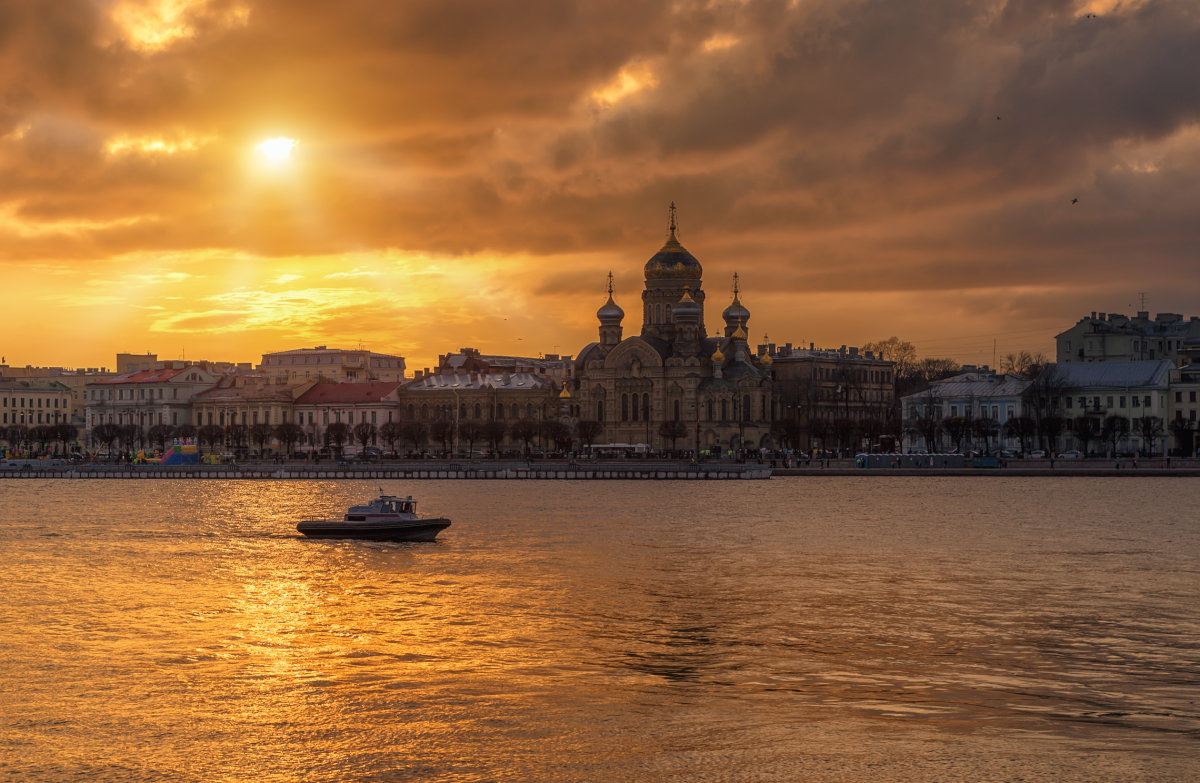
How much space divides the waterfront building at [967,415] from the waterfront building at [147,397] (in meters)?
62.4

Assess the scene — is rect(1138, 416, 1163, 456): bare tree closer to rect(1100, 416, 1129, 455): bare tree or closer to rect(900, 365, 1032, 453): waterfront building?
rect(1100, 416, 1129, 455): bare tree

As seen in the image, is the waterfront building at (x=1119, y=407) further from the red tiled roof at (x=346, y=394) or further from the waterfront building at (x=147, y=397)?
the waterfront building at (x=147, y=397)

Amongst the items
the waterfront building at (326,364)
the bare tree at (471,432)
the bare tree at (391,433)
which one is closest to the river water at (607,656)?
the bare tree at (471,432)

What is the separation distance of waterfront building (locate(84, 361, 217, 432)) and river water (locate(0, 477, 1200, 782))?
8719cm

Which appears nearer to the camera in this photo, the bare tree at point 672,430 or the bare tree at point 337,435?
the bare tree at point 672,430

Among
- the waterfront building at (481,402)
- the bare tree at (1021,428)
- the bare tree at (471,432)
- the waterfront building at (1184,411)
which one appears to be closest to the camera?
the waterfront building at (1184,411)

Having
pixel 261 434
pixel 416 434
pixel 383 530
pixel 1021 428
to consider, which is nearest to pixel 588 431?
pixel 416 434

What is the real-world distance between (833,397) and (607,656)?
111 m

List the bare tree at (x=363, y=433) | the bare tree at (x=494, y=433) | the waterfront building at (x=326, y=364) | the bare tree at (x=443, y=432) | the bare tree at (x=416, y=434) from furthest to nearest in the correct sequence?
the waterfront building at (x=326, y=364) → the bare tree at (x=363, y=433) → the bare tree at (x=416, y=434) → the bare tree at (x=494, y=433) → the bare tree at (x=443, y=432)

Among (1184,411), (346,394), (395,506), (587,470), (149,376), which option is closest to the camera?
(395,506)

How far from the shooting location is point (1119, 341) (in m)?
114

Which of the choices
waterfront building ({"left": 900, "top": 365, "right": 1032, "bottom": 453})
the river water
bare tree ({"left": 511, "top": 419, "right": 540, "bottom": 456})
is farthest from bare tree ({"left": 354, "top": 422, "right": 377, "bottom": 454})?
the river water

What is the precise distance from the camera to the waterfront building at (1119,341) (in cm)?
11394

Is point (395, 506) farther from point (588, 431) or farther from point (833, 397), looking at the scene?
point (833, 397)
